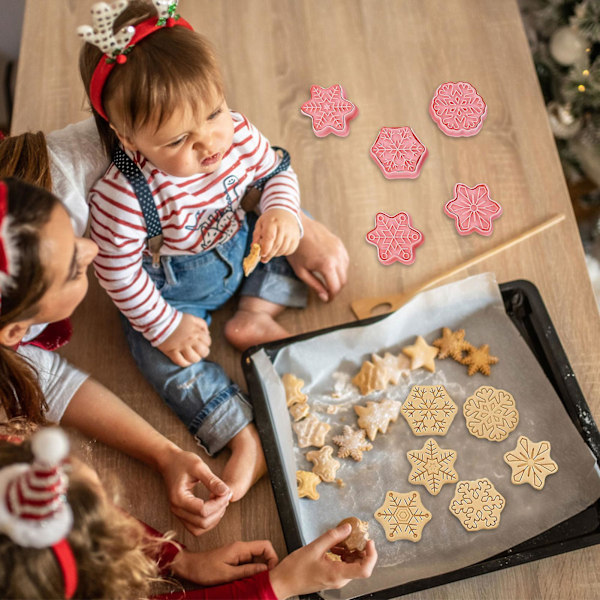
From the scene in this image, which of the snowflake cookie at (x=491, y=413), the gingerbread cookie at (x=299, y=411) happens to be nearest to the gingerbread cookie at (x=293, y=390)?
the gingerbread cookie at (x=299, y=411)

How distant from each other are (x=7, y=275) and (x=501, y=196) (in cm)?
76

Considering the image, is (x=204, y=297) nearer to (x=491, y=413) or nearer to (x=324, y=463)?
(x=324, y=463)

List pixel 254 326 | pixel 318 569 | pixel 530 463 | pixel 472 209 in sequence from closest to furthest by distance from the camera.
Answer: pixel 318 569
pixel 530 463
pixel 254 326
pixel 472 209

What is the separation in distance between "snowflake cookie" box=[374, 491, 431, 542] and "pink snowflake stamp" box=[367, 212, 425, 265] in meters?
0.37

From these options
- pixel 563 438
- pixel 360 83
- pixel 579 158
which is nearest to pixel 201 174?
pixel 360 83

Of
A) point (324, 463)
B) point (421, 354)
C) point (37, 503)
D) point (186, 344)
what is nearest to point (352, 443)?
point (324, 463)

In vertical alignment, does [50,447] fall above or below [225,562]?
above

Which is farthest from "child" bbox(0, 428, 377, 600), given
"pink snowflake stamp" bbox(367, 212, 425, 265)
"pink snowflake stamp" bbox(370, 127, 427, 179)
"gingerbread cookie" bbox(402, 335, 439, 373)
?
"pink snowflake stamp" bbox(370, 127, 427, 179)

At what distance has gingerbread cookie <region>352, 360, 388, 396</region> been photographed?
3.08 ft

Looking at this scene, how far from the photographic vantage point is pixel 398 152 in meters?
1.17

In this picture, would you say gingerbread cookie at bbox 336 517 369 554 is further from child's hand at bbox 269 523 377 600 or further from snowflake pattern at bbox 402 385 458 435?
snowflake pattern at bbox 402 385 458 435

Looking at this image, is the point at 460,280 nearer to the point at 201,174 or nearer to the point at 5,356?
the point at 201,174

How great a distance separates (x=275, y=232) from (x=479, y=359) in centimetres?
32

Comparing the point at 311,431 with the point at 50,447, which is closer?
the point at 50,447
